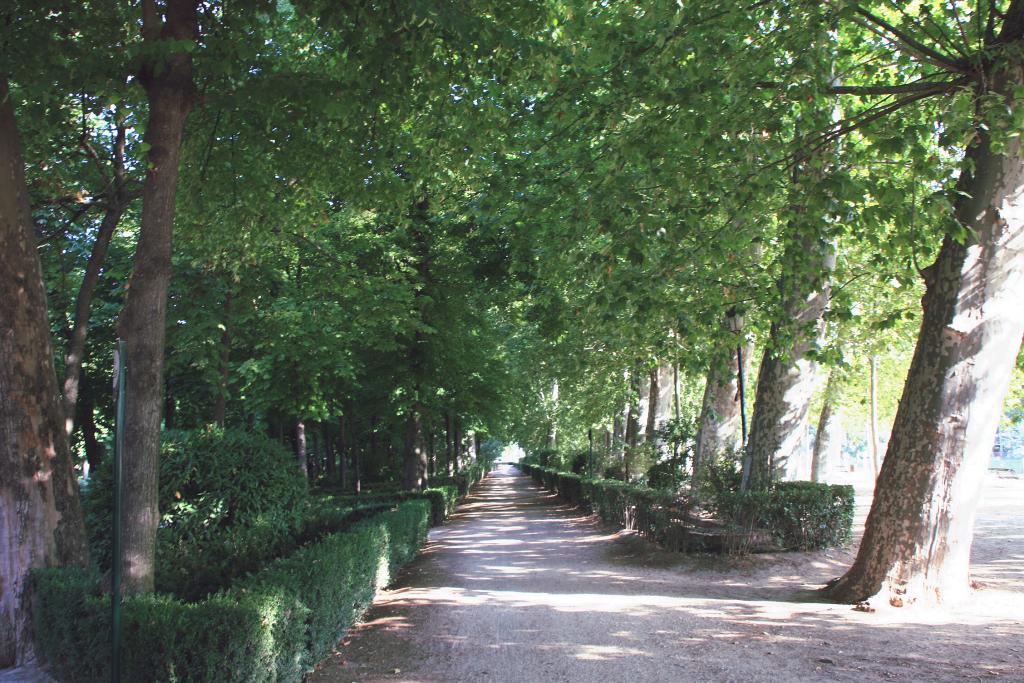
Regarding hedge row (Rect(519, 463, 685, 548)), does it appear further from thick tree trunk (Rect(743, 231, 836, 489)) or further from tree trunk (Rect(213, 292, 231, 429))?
tree trunk (Rect(213, 292, 231, 429))

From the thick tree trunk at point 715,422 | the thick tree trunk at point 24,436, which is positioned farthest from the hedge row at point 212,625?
the thick tree trunk at point 715,422

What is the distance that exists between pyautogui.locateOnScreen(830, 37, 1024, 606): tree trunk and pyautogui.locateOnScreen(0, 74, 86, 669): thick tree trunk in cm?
794

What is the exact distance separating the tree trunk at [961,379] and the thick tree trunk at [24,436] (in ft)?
26.1

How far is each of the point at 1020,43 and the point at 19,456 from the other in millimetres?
9871

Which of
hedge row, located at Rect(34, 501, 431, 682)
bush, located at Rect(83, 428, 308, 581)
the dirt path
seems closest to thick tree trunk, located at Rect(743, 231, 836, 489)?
the dirt path

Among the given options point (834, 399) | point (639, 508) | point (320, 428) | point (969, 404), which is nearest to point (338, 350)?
point (639, 508)

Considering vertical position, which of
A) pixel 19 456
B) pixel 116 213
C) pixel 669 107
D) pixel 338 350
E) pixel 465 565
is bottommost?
pixel 465 565

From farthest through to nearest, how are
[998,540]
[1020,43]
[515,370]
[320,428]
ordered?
[320,428]
[515,370]
[998,540]
[1020,43]

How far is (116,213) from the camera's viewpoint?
10109 mm

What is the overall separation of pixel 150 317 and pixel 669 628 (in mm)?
5655

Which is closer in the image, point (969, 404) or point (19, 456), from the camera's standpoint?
point (19, 456)

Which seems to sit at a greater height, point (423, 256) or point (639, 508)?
point (423, 256)

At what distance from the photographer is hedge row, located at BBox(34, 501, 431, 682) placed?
4.65m

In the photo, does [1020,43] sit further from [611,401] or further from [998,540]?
[611,401]
